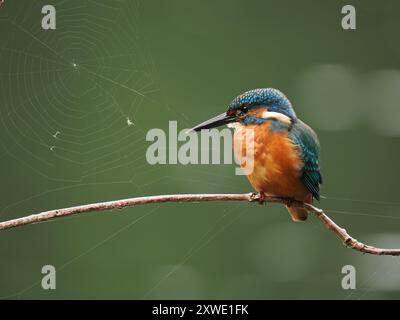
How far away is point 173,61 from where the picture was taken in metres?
3.41

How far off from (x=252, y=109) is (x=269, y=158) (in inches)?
6.0

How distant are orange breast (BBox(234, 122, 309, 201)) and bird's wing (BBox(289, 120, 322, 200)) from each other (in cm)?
2

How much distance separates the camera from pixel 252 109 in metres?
2.04

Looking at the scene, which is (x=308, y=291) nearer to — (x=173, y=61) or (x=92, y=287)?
(x=92, y=287)

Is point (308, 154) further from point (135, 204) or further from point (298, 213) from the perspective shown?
point (135, 204)

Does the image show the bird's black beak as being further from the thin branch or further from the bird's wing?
the thin branch

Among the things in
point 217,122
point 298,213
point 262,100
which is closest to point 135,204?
point 217,122

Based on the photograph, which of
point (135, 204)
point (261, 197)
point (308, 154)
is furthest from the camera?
point (308, 154)

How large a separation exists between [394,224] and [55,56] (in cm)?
176

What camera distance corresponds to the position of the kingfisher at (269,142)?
2.03 meters

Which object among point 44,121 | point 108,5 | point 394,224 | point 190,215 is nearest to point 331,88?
point 394,224

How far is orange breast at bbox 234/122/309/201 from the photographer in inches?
80.2

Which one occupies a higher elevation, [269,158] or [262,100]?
[262,100]

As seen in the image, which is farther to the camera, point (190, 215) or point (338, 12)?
point (338, 12)
